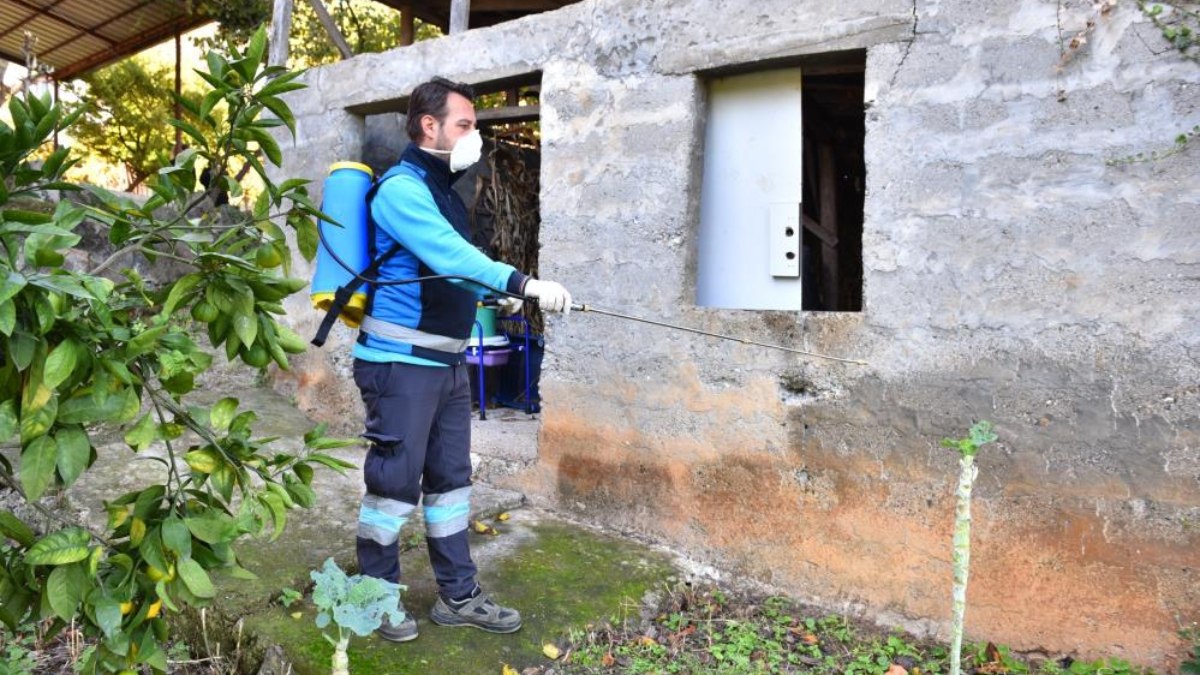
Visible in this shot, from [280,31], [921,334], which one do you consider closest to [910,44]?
[921,334]

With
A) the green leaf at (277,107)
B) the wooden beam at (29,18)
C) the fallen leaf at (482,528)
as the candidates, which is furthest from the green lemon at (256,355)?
→ the wooden beam at (29,18)

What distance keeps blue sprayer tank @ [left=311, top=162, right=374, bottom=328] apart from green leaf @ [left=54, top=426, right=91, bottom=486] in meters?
1.42

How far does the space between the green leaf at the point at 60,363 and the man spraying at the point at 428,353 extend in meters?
1.41

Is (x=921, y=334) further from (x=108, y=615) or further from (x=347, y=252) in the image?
(x=108, y=615)

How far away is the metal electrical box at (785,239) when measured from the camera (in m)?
3.82

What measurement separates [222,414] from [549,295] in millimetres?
1219

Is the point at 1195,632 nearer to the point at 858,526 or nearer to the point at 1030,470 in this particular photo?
the point at 1030,470

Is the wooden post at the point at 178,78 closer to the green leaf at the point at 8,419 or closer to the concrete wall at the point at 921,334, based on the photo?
the concrete wall at the point at 921,334

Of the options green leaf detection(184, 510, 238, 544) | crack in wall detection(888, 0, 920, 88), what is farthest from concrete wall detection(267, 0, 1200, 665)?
green leaf detection(184, 510, 238, 544)

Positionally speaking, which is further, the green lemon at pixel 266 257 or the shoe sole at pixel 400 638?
the shoe sole at pixel 400 638

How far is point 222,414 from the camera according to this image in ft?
5.65

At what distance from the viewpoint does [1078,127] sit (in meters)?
3.02

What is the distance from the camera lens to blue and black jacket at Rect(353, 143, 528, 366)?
8.95ft

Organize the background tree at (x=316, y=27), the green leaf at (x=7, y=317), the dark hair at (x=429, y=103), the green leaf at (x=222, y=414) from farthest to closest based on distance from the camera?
the background tree at (x=316, y=27) < the dark hair at (x=429, y=103) < the green leaf at (x=222, y=414) < the green leaf at (x=7, y=317)
